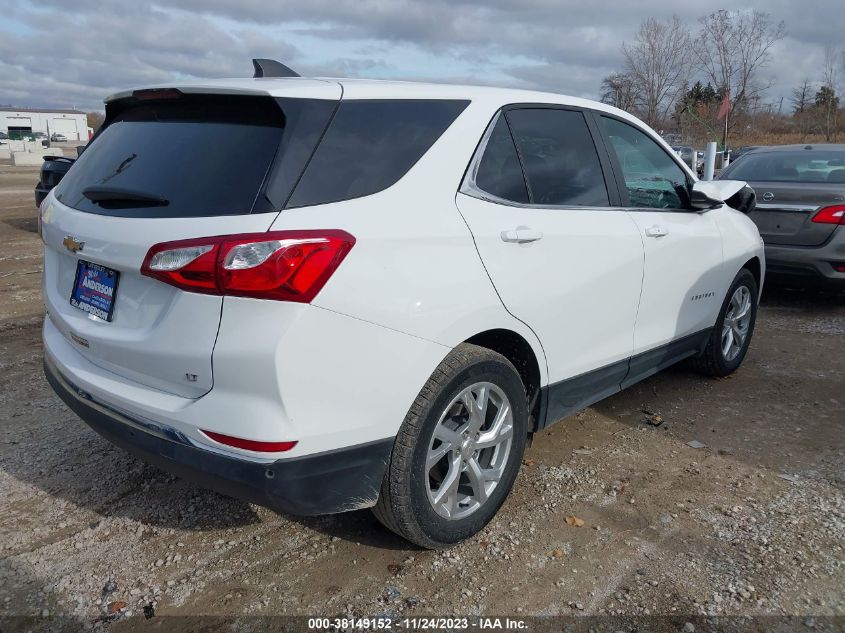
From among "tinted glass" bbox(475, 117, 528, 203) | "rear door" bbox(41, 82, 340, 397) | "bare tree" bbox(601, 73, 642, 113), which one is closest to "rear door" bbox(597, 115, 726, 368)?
"tinted glass" bbox(475, 117, 528, 203)

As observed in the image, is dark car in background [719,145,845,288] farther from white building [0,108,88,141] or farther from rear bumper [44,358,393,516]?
white building [0,108,88,141]

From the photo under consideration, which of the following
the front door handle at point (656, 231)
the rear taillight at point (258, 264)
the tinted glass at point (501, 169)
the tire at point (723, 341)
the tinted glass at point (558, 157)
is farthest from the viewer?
the tire at point (723, 341)

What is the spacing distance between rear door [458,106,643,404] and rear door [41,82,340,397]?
2.52ft

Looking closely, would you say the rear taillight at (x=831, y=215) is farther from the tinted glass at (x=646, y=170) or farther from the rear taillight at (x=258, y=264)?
the rear taillight at (x=258, y=264)


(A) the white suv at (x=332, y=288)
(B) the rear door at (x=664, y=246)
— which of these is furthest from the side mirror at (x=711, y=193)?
(A) the white suv at (x=332, y=288)

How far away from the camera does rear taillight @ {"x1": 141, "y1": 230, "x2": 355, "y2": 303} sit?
2086mm

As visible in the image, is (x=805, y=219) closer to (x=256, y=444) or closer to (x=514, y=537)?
(x=514, y=537)

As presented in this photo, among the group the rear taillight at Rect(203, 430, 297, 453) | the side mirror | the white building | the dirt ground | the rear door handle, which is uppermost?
the side mirror

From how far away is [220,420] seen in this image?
2.18 meters

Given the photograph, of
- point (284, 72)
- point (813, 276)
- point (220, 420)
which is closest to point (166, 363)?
point (220, 420)

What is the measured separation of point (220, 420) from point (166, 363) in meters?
0.28

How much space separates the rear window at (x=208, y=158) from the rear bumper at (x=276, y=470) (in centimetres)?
77

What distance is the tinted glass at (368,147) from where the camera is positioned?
2.26 meters

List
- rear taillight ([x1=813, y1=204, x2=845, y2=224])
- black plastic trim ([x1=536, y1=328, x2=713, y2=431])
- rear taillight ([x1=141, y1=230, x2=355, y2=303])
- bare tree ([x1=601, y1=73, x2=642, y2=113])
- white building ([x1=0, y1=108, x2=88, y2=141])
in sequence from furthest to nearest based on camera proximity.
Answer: white building ([x1=0, y1=108, x2=88, y2=141]) < bare tree ([x1=601, y1=73, x2=642, y2=113]) < rear taillight ([x1=813, y1=204, x2=845, y2=224]) < black plastic trim ([x1=536, y1=328, x2=713, y2=431]) < rear taillight ([x1=141, y1=230, x2=355, y2=303])
